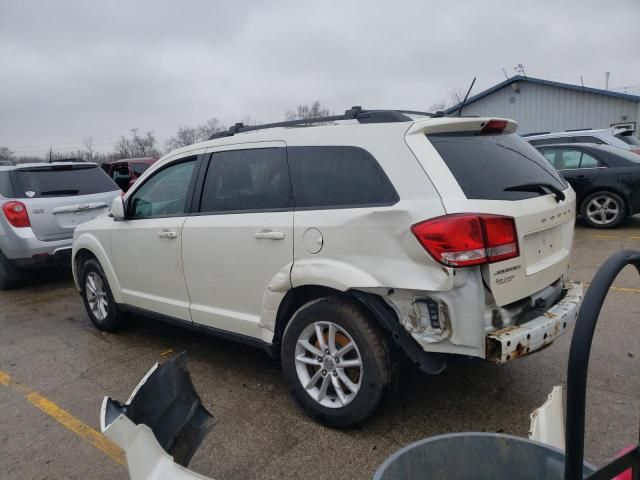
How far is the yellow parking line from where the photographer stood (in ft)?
9.58

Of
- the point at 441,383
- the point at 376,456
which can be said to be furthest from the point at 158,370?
the point at 441,383

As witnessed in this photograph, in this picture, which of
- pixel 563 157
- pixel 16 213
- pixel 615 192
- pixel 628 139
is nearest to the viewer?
pixel 16 213

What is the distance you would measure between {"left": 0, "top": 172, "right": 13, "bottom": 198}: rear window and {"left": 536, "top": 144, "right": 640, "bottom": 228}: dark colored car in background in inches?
355

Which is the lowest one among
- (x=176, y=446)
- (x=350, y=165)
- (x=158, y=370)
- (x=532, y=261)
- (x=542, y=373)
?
(x=542, y=373)

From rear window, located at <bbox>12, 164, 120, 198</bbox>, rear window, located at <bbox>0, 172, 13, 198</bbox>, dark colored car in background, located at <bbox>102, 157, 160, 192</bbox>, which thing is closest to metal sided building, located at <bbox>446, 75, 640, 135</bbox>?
dark colored car in background, located at <bbox>102, 157, 160, 192</bbox>

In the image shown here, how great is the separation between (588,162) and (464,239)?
7853mm

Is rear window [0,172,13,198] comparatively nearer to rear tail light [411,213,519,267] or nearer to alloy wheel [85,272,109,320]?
alloy wheel [85,272,109,320]

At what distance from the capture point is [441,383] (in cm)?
349

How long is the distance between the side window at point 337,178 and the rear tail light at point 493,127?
30.7 inches

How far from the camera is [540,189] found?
2.88m

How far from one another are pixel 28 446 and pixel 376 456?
2.12 m

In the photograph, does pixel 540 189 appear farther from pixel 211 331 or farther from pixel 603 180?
pixel 603 180

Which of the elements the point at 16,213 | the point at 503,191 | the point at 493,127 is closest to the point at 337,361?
the point at 503,191

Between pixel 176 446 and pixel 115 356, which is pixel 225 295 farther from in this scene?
pixel 115 356
